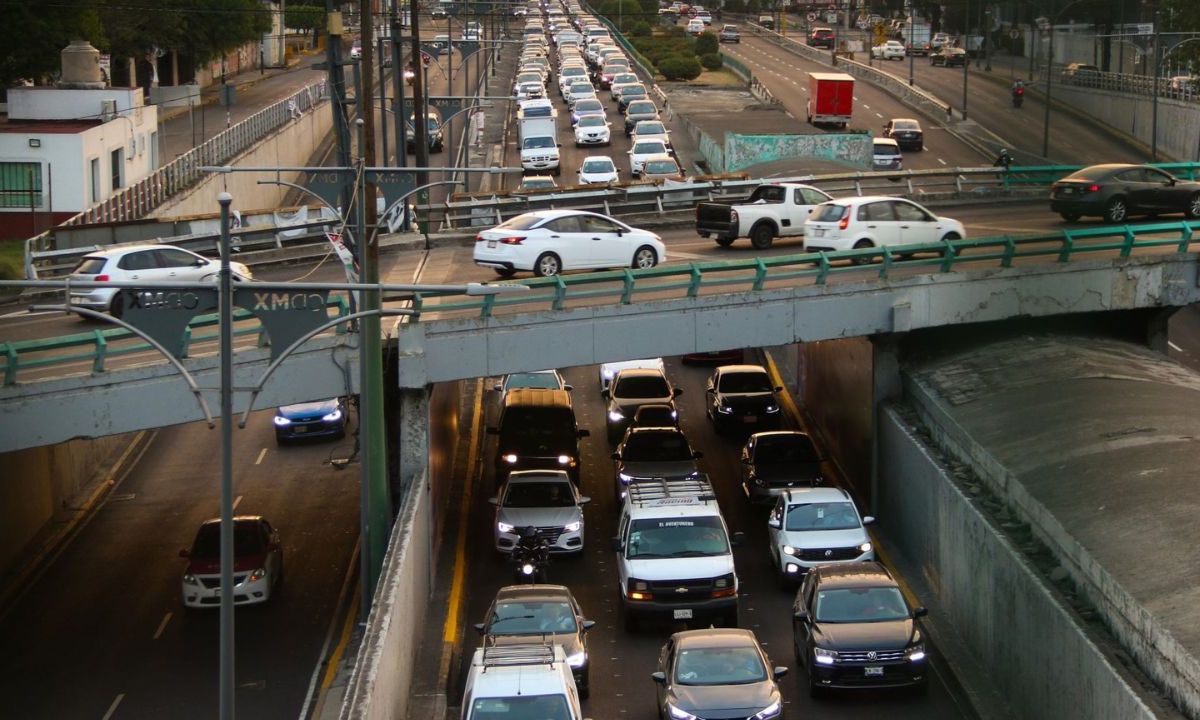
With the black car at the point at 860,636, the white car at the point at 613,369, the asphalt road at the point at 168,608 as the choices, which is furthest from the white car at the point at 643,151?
the black car at the point at 860,636

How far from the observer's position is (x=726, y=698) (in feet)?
61.2

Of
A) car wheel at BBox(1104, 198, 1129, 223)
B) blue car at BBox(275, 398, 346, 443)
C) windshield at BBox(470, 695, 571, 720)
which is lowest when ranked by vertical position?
blue car at BBox(275, 398, 346, 443)

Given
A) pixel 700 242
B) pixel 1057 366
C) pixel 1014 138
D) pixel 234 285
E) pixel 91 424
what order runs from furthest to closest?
1. pixel 1014 138
2. pixel 700 242
3. pixel 1057 366
4. pixel 91 424
5. pixel 234 285

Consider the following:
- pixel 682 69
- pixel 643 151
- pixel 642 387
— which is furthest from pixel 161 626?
pixel 682 69

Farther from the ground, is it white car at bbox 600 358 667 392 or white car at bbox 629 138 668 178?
white car at bbox 629 138 668 178

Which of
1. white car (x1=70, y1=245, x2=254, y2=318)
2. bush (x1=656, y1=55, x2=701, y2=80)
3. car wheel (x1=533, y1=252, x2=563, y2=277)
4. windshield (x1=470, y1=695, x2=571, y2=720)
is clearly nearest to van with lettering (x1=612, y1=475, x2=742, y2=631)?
windshield (x1=470, y1=695, x2=571, y2=720)

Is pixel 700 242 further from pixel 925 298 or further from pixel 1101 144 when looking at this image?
pixel 1101 144

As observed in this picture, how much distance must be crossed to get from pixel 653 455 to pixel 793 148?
1277 inches

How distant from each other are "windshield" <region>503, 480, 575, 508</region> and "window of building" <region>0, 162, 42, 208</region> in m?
29.6

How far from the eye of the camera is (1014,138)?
77812 mm

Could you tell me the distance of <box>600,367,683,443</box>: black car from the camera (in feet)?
121

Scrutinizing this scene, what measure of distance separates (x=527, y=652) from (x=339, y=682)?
516 cm

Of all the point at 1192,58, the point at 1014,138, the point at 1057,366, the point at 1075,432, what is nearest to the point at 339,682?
the point at 1075,432

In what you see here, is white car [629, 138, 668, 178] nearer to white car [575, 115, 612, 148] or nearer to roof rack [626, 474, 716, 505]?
white car [575, 115, 612, 148]
